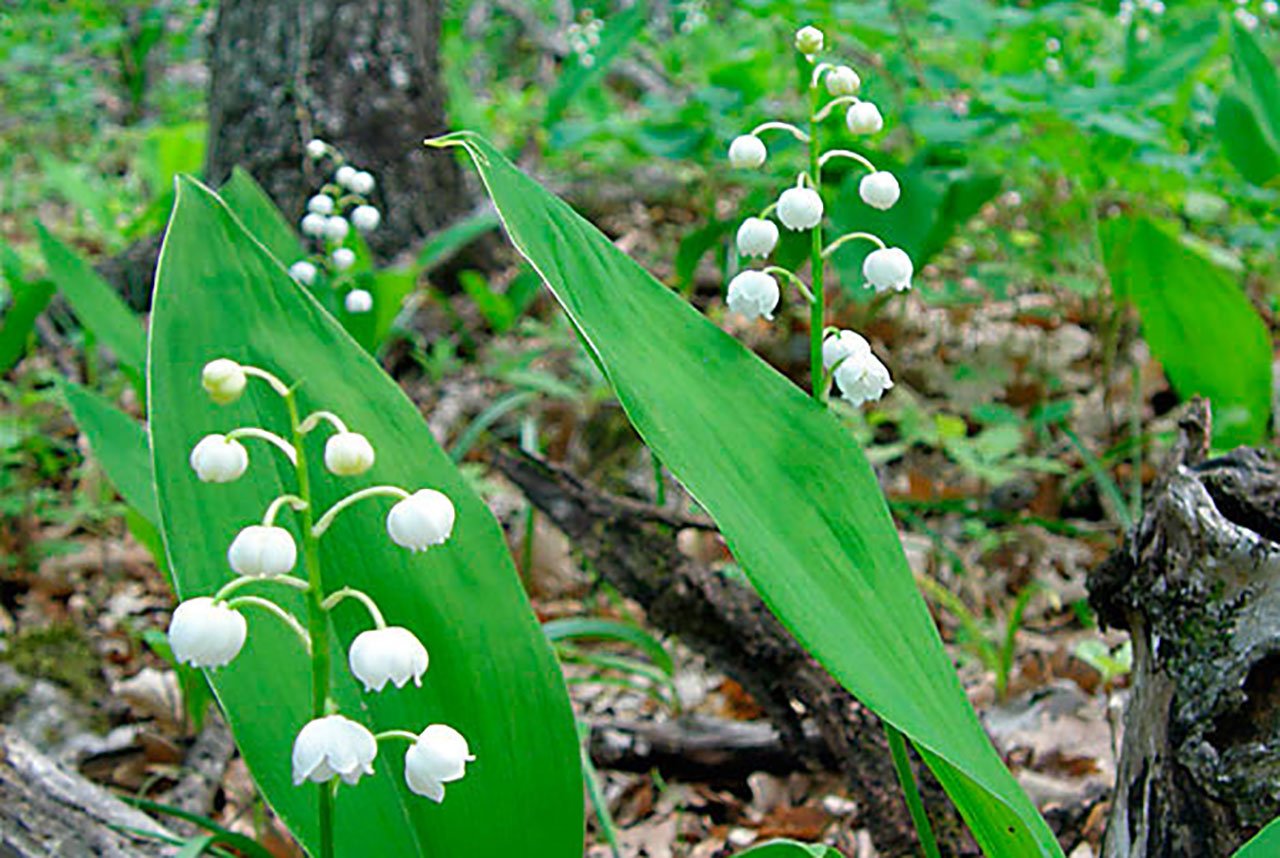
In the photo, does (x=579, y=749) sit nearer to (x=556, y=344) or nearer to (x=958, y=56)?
(x=556, y=344)

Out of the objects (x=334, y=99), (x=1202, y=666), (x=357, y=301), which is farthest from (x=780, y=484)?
(x=334, y=99)

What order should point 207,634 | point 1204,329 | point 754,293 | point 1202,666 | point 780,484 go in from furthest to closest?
point 1204,329, point 1202,666, point 754,293, point 780,484, point 207,634

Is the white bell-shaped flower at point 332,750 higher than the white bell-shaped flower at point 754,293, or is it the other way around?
the white bell-shaped flower at point 754,293

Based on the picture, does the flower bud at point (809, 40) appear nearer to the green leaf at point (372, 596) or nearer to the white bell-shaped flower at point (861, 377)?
the white bell-shaped flower at point (861, 377)

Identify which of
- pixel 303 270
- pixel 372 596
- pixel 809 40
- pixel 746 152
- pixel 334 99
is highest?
pixel 809 40

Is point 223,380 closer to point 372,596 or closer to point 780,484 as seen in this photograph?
point 372,596

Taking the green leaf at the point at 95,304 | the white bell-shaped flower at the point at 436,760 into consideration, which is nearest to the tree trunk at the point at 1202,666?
the white bell-shaped flower at the point at 436,760

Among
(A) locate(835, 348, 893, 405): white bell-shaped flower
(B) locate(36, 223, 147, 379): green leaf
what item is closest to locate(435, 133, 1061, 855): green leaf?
(A) locate(835, 348, 893, 405): white bell-shaped flower
